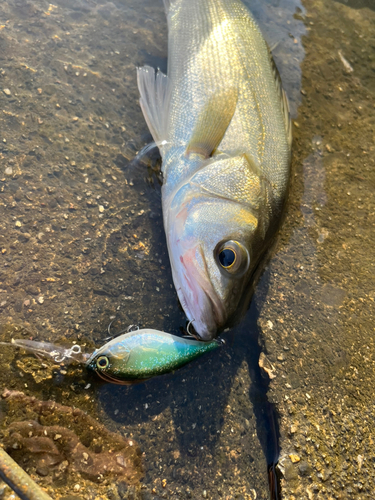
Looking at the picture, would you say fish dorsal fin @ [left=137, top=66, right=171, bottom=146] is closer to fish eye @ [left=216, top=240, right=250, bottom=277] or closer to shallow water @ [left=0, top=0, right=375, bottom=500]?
shallow water @ [left=0, top=0, right=375, bottom=500]

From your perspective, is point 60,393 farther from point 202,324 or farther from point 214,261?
point 214,261

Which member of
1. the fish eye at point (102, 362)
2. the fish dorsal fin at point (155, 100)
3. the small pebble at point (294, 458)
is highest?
A: the fish dorsal fin at point (155, 100)

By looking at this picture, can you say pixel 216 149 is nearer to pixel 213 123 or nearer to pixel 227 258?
pixel 213 123

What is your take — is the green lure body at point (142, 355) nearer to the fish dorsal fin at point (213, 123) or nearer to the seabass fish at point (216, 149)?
the seabass fish at point (216, 149)

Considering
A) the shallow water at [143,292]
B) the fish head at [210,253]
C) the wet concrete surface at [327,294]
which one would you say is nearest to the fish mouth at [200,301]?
the fish head at [210,253]

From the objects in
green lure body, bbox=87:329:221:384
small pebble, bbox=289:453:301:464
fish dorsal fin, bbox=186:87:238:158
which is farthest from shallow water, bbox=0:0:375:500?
fish dorsal fin, bbox=186:87:238:158

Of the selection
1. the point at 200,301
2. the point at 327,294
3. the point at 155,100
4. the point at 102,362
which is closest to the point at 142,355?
the point at 102,362

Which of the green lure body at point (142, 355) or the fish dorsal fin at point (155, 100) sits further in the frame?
the fish dorsal fin at point (155, 100)
